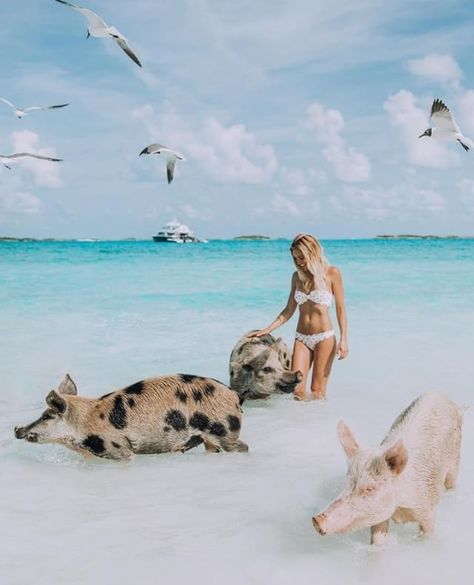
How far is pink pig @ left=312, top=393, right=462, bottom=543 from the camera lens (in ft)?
10.8

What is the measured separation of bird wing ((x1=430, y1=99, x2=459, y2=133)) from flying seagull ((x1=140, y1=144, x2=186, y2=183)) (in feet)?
14.4

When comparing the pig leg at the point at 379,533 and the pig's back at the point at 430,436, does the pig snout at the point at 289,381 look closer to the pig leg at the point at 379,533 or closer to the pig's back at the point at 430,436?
the pig's back at the point at 430,436

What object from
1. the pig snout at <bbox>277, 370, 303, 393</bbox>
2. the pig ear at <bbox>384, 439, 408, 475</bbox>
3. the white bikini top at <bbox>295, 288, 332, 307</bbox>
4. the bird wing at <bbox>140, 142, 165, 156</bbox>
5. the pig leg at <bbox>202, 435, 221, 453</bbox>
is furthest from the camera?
the bird wing at <bbox>140, 142, 165, 156</bbox>

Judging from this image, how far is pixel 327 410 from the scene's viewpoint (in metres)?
6.79

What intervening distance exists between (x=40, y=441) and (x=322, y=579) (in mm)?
2088

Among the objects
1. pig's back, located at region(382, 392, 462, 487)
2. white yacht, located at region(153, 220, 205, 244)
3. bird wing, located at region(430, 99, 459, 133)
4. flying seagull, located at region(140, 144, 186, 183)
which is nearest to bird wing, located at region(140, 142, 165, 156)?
flying seagull, located at region(140, 144, 186, 183)

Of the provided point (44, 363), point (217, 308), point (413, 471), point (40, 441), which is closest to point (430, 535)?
point (413, 471)

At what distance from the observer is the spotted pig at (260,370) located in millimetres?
6414

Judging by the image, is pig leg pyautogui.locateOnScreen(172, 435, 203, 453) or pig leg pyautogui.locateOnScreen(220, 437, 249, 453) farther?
pig leg pyautogui.locateOnScreen(220, 437, 249, 453)

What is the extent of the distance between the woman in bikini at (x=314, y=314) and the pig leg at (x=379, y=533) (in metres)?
3.28

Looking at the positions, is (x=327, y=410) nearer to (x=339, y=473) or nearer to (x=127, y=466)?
(x=339, y=473)

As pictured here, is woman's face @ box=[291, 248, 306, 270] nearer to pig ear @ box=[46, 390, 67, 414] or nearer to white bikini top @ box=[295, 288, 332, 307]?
white bikini top @ box=[295, 288, 332, 307]

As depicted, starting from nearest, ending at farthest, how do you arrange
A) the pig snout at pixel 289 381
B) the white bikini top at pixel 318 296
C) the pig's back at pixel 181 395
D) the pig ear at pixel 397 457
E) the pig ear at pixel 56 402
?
the pig ear at pixel 397 457 → the pig ear at pixel 56 402 → the pig's back at pixel 181 395 → the pig snout at pixel 289 381 → the white bikini top at pixel 318 296

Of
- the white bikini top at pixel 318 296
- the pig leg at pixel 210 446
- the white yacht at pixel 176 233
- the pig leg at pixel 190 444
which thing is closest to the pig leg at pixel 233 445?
the pig leg at pixel 210 446
